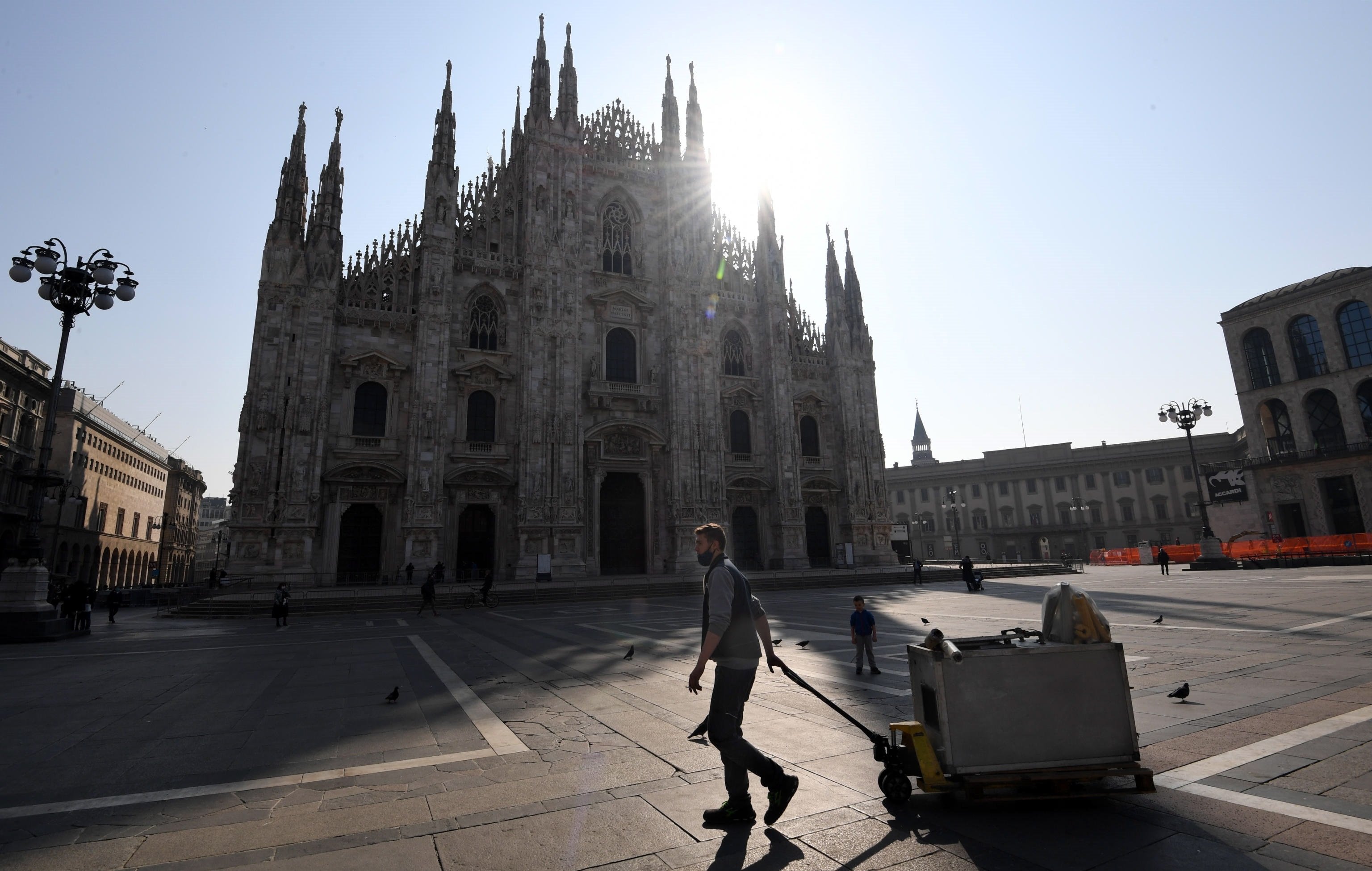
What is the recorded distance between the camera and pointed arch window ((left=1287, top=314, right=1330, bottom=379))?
147 ft

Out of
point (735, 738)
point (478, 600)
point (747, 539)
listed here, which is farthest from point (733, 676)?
→ point (747, 539)

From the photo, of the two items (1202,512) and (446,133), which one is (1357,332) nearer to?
(1202,512)

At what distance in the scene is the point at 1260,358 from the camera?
157 feet

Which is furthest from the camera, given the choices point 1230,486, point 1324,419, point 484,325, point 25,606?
point 1230,486

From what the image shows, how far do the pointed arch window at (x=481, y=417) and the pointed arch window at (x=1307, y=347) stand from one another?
5350 centimetres

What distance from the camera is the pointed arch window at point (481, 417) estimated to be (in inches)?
1216

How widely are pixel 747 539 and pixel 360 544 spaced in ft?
62.8

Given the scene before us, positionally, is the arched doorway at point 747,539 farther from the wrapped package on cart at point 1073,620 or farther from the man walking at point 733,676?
the man walking at point 733,676

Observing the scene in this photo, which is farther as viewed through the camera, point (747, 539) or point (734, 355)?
point (734, 355)

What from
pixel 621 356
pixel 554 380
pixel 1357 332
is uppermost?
pixel 1357 332

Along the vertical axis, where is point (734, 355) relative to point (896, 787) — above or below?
above

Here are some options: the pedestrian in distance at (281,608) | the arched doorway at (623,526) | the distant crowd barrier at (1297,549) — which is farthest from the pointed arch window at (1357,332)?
the pedestrian in distance at (281,608)

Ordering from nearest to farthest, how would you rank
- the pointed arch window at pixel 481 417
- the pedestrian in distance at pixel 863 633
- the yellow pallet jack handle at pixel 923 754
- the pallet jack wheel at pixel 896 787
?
the yellow pallet jack handle at pixel 923 754
the pallet jack wheel at pixel 896 787
the pedestrian in distance at pixel 863 633
the pointed arch window at pixel 481 417

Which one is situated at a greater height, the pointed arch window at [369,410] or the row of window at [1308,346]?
the row of window at [1308,346]
